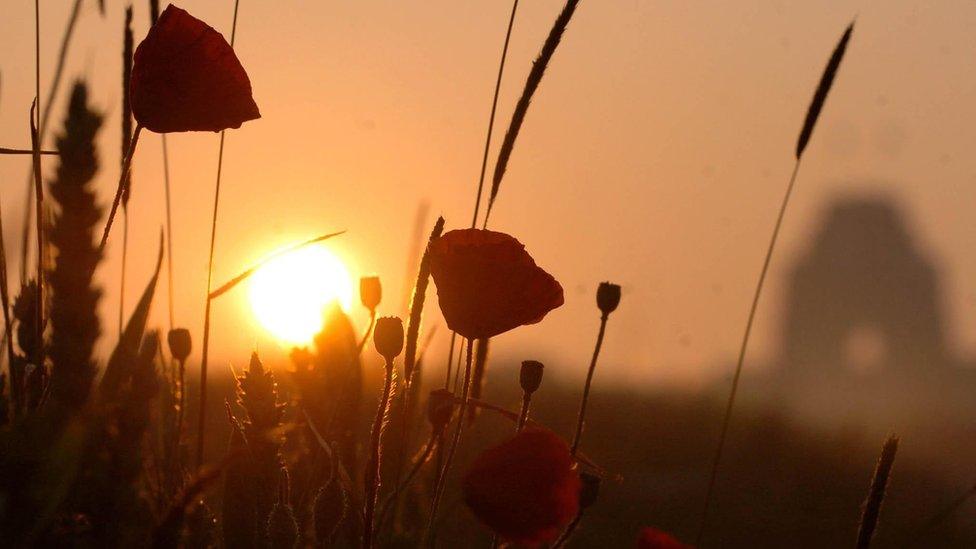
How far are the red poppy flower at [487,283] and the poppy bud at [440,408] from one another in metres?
0.05

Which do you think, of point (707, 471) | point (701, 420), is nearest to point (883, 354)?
point (701, 420)

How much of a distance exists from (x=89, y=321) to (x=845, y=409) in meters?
3.81

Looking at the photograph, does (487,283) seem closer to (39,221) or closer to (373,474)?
(373,474)

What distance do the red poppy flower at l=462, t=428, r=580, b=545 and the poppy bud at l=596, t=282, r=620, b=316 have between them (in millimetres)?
357

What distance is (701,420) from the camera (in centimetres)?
470

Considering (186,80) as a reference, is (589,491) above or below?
below

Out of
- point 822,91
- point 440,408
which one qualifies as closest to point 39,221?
point 440,408

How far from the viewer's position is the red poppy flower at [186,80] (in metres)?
0.85

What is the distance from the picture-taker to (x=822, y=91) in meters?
1.19

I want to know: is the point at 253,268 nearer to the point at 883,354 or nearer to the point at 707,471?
the point at 707,471

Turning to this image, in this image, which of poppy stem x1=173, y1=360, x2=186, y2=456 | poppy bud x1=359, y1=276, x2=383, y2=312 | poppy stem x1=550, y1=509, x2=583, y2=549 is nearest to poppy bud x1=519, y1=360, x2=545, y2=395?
poppy stem x1=550, y1=509, x2=583, y2=549

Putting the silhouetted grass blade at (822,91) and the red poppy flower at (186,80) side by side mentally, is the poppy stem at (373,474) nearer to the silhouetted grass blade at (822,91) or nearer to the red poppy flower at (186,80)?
the red poppy flower at (186,80)

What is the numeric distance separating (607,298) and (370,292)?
0.77ft

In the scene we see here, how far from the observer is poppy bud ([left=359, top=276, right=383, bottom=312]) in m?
1.02
